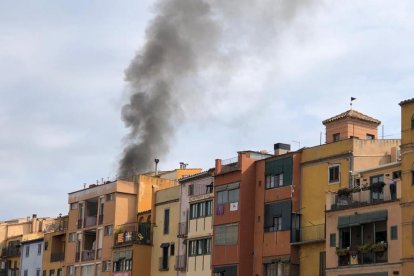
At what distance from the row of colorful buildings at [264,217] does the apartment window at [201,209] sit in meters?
0.09

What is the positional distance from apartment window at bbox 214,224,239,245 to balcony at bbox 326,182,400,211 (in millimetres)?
13000

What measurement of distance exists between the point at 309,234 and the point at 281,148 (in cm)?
1252

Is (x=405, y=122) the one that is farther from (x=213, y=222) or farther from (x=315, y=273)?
(x=213, y=222)

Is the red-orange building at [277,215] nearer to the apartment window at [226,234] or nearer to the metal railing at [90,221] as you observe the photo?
the apartment window at [226,234]

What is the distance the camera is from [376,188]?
2318 inches

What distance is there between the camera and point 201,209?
80312 millimetres

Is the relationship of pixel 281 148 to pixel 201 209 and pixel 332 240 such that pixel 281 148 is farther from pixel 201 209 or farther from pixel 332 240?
pixel 332 240

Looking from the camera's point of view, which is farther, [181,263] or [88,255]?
[88,255]

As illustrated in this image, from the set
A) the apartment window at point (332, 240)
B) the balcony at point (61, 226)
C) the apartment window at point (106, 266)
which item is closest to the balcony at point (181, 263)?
the apartment window at point (106, 266)

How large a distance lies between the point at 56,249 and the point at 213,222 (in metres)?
34.1

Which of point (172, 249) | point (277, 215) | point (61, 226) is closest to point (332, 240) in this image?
point (277, 215)

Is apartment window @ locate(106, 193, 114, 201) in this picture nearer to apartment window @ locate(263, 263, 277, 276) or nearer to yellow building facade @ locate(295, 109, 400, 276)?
apartment window @ locate(263, 263, 277, 276)

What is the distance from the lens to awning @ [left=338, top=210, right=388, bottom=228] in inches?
2255

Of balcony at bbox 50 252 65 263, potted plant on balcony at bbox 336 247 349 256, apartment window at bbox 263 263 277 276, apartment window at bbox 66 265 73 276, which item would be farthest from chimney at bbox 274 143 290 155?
balcony at bbox 50 252 65 263
